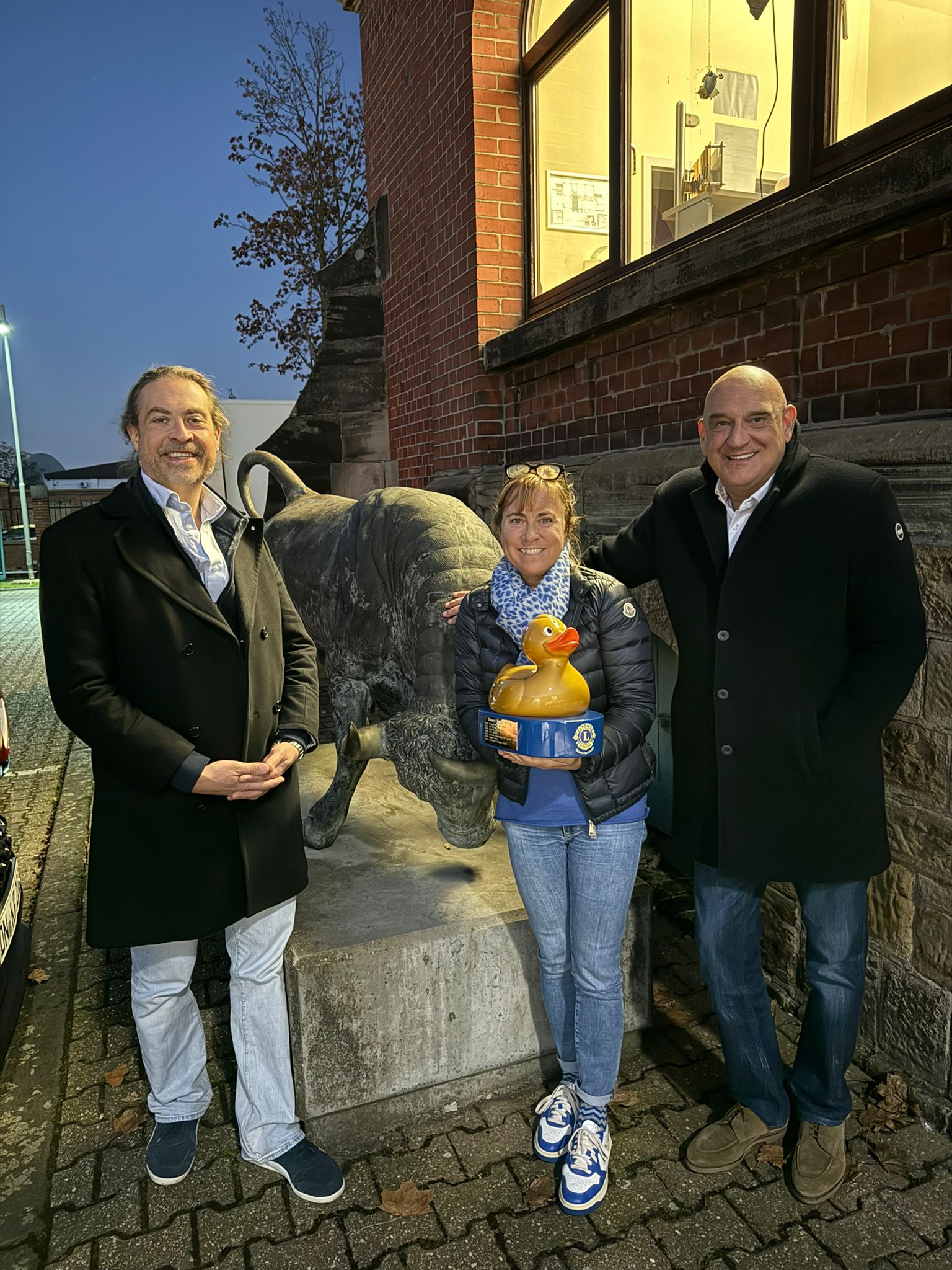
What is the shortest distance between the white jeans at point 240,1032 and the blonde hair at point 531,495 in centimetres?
122

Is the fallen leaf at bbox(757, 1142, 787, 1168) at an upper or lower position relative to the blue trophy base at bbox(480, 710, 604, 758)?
lower

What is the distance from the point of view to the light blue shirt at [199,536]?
7.24 ft

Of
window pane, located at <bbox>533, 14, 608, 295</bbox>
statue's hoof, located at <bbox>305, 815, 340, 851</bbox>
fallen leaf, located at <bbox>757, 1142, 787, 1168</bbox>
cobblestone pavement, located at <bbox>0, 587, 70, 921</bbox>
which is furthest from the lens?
window pane, located at <bbox>533, 14, 608, 295</bbox>

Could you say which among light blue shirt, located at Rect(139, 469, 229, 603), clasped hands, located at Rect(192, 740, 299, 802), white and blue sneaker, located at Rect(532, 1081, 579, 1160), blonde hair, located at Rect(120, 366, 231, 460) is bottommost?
white and blue sneaker, located at Rect(532, 1081, 579, 1160)

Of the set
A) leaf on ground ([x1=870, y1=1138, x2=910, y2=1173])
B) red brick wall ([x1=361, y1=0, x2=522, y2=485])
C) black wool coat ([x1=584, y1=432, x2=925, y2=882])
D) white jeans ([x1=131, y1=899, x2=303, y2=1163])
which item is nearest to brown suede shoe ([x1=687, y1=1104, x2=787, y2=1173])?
leaf on ground ([x1=870, y1=1138, x2=910, y2=1173])

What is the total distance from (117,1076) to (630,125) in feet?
16.3

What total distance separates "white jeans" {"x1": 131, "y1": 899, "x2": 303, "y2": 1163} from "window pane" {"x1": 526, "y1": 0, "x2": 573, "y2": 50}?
218 inches

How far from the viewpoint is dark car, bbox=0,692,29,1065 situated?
259 cm

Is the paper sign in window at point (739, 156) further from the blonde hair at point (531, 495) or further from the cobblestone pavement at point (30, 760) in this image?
the cobblestone pavement at point (30, 760)

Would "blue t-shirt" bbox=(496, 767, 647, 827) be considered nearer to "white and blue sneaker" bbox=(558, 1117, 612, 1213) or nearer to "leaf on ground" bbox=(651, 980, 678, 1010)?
"white and blue sneaker" bbox=(558, 1117, 612, 1213)

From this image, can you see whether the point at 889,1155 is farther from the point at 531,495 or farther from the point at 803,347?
the point at 803,347

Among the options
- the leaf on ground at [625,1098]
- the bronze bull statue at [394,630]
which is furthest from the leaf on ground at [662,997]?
the bronze bull statue at [394,630]

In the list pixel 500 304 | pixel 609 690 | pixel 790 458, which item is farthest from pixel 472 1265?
pixel 500 304

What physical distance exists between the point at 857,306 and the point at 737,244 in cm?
65
